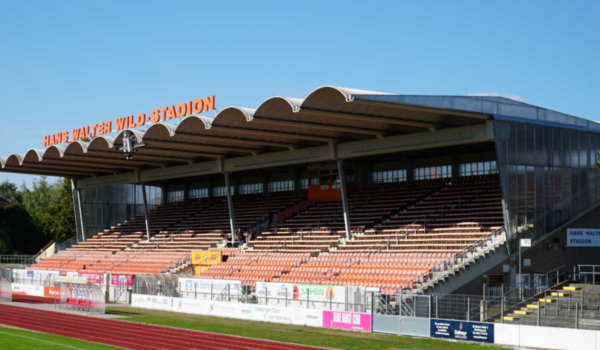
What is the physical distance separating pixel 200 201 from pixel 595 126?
106ft

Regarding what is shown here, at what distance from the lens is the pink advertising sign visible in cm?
2667

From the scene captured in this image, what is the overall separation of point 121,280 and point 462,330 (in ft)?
71.1

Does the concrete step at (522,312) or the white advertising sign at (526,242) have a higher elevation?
the white advertising sign at (526,242)

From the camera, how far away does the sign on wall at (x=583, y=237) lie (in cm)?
3344

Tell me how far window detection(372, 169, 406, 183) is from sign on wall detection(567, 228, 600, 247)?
12.8 meters

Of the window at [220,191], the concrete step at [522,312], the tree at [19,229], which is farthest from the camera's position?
the tree at [19,229]

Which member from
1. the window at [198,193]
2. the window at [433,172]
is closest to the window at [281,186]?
the window at [198,193]

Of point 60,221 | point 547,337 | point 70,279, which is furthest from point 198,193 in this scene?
point 547,337

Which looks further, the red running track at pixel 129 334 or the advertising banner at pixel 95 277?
the advertising banner at pixel 95 277

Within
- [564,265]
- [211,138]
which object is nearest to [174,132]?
[211,138]

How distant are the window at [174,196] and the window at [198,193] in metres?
1.43

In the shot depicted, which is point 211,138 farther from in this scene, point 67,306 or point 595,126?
point 595,126

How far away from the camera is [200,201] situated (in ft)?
194

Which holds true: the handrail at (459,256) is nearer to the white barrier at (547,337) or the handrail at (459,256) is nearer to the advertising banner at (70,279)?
the white barrier at (547,337)
